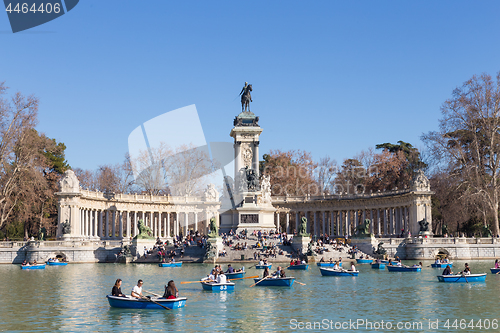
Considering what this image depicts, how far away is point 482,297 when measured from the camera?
92.2ft

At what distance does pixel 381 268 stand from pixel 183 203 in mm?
41345

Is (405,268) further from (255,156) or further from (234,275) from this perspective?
(255,156)

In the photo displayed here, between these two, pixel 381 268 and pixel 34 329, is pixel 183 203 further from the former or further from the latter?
pixel 34 329

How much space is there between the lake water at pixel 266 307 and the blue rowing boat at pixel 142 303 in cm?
26

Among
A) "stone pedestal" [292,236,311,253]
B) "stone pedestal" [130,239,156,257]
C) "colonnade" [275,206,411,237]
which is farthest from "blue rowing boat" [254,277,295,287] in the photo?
"colonnade" [275,206,411,237]

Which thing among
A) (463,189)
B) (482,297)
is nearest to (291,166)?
(463,189)

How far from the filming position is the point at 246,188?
6994 cm

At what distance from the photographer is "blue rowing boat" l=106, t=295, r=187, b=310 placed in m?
23.8

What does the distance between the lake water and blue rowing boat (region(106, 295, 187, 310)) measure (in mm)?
263

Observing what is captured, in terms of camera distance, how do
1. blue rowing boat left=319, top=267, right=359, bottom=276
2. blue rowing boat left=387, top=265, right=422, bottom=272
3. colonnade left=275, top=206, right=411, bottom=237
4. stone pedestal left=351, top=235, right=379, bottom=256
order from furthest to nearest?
1. colonnade left=275, top=206, right=411, bottom=237
2. stone pedestal left=351, top=235, right=379, bottom=256
3. blue rowing boat left=387, top=265, right=422, bottom=272
4. blue rowing boat left=319, top=267, right=359, bottom=276

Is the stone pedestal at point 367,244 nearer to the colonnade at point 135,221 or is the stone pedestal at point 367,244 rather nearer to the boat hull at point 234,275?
the boat hull at point 234,275

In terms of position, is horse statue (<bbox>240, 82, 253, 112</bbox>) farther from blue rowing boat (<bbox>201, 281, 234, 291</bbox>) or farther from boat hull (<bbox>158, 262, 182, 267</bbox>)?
blue rowing boat (<bbox>201, 281, 234, 291</bbox>)

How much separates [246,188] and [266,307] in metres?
44.7

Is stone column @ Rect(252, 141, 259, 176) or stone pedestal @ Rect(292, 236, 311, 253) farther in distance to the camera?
stone column @ Rect(252, 141, 259, 176)
